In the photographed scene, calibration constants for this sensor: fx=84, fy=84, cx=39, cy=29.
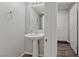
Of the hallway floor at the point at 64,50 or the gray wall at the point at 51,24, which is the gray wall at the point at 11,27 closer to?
the gray wall at the point at 51,24

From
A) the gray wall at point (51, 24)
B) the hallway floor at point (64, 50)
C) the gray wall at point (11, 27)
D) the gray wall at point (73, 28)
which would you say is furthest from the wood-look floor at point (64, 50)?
the gray wall at point (11, 27)

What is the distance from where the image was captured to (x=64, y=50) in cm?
228

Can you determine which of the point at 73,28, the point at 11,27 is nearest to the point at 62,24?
the point at 73,28

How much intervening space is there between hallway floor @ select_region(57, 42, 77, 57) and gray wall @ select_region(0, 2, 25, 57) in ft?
3.82

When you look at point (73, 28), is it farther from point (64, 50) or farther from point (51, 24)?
point (51, 24)

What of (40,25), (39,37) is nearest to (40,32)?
(40,25)

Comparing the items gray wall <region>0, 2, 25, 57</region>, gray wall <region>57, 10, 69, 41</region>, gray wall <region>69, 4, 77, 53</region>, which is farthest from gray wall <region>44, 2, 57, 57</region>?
gray wall <region>69, 4, 77, 53</region>

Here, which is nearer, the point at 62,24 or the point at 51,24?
the point at 51,24

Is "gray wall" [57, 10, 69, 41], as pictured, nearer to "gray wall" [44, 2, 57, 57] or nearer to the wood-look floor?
the wood-look floor

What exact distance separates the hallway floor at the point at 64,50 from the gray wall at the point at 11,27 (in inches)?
45.9

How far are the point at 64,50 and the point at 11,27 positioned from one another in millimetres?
1510

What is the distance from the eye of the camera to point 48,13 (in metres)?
1.42

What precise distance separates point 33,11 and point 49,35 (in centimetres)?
143

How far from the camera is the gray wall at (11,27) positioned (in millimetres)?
1754
